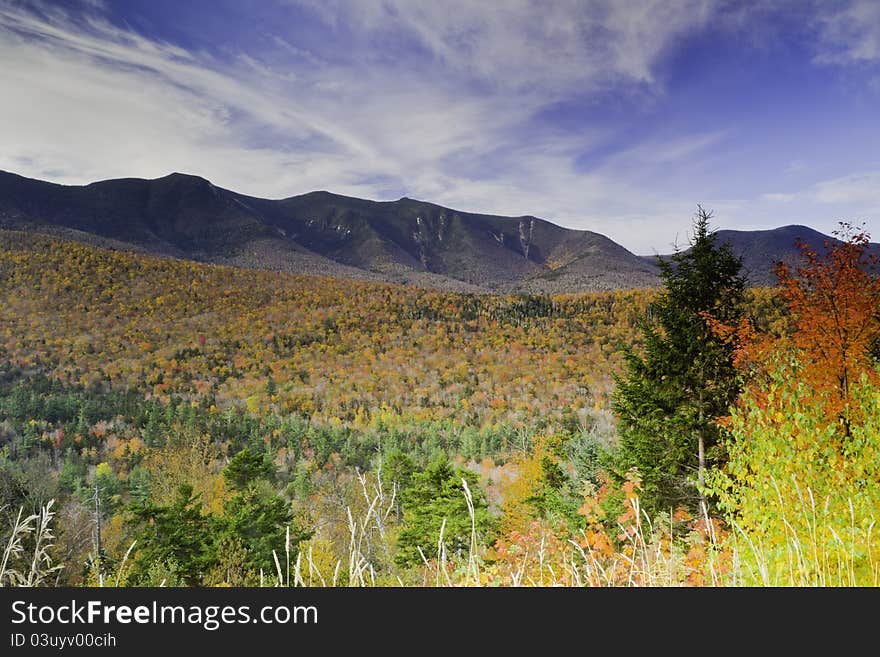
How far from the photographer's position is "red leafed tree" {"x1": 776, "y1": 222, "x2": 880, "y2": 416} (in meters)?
10.1

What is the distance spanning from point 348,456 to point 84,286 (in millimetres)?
96650

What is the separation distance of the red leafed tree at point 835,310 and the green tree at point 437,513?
1251 cm

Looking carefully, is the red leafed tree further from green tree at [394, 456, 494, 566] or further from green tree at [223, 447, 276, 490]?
green tree at [223, 447, 276, 490]

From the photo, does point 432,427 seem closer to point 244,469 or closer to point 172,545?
point 244,469

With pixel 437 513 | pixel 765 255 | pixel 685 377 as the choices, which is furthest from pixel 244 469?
pixel 765 255

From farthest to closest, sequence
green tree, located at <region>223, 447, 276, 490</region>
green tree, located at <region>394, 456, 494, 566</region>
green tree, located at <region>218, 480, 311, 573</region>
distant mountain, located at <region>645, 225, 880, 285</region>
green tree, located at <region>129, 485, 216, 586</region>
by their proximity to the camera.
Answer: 1. green tree, located at <region>223, 447, 276, 490</region>
2. green tree, located at <region>394, 456, 494, 566</region>
3. green tree, located at <region>218, 480, 311, 573</region>
4. green tree, located at <region>129, 485, 216, 586</region>
5. distant mountain, located at <region>645, 225, 880, 285</region>

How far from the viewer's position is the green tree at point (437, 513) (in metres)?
21.3

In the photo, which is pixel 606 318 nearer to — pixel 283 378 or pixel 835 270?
pixel 283 378

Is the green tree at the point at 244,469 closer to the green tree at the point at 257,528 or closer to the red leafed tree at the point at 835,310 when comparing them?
the green tree at the point at 257,528

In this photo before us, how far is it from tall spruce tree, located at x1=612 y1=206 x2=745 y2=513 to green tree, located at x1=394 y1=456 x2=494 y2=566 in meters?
8.80

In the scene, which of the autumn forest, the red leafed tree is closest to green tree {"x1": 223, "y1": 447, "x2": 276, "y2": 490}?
the autumn forest

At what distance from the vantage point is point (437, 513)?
2286 centimetres

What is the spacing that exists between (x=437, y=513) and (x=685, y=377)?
15404 millimetres

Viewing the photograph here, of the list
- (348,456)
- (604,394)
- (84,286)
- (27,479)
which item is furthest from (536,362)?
(84,286)
